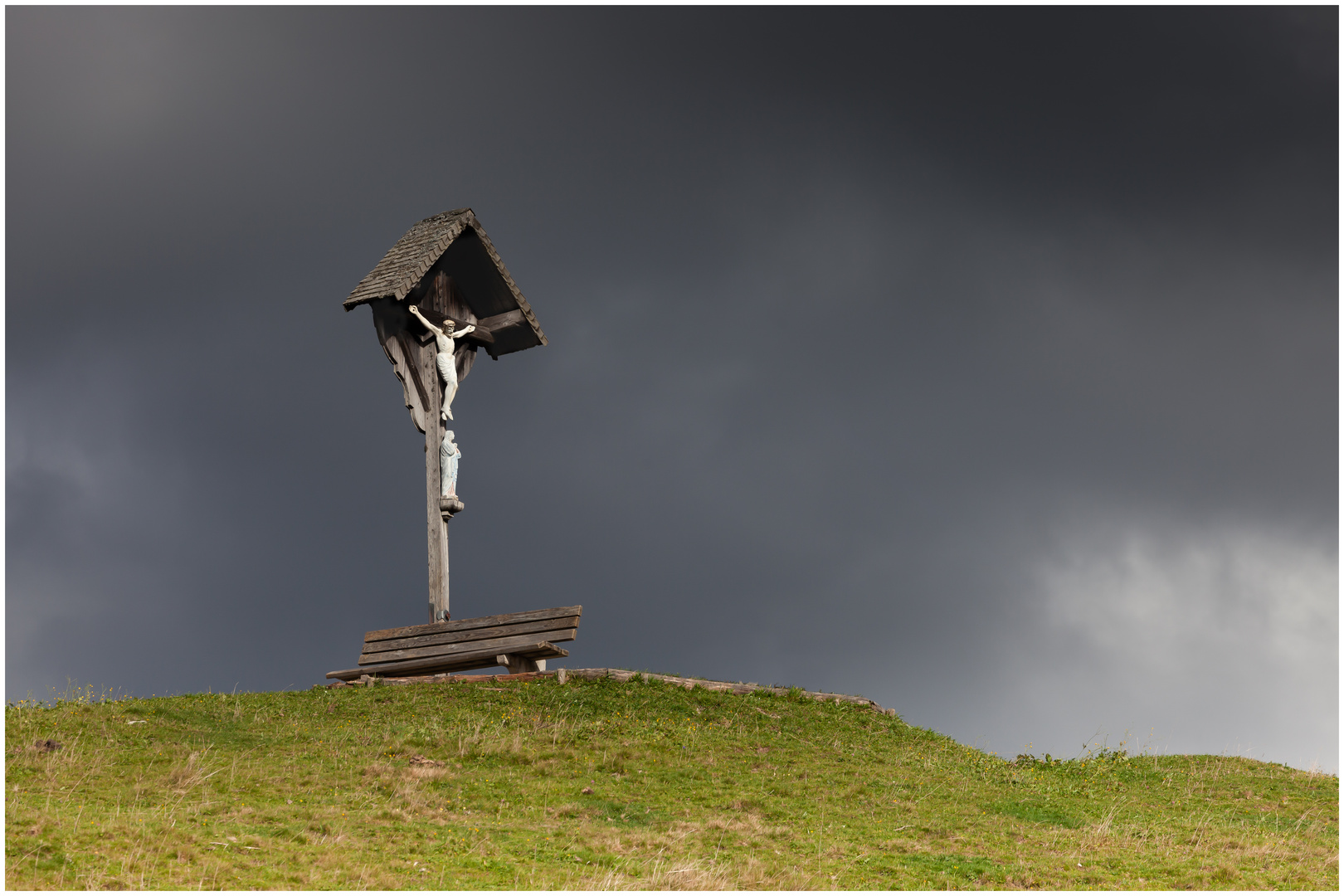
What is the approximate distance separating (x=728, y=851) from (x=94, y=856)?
6.00 meters

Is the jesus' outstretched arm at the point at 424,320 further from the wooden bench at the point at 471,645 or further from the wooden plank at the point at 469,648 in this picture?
the wooden plank at the point at 469,648

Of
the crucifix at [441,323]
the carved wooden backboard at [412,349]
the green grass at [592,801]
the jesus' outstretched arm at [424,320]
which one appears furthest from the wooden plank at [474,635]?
the jesus' outstretched arm at [424,320]

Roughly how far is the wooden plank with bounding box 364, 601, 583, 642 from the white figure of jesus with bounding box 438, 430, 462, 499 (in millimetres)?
2490

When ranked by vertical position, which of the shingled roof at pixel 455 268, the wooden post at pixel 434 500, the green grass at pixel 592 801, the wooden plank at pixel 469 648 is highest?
the shingled roof at pixel 455 268

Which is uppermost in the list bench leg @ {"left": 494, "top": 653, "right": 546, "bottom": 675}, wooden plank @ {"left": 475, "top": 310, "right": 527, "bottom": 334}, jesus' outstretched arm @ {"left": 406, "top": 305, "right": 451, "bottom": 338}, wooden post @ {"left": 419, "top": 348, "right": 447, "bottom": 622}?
wooden plank @ {"left": 475, "top": 310, "right": 527, "bottom": 334}

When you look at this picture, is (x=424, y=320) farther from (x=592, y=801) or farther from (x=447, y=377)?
(x=592, y=801)

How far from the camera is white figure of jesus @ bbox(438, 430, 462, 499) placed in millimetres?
21078

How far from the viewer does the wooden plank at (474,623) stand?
19.8 metres

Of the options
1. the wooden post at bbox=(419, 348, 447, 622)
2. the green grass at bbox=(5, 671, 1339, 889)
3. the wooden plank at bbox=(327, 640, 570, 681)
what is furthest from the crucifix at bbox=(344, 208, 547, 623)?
the green grass at bbox=(5, 671, 1339, 889)

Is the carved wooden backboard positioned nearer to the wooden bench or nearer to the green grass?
the wooden bench

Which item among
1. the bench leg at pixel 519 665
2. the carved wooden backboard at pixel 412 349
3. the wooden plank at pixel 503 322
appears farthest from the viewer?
the wooden plank at pixel 503 322

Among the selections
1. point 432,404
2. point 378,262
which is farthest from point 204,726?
point 378,262

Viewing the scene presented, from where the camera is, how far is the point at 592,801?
1326 centimetres

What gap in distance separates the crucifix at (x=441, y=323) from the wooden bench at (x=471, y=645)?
0.49 m
